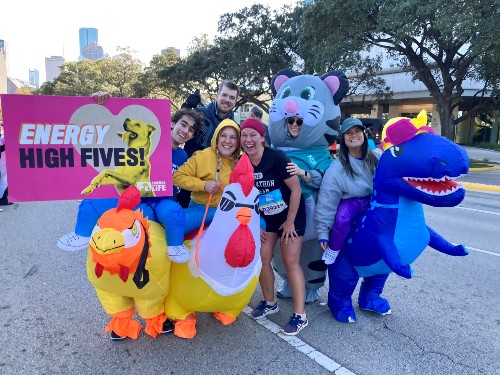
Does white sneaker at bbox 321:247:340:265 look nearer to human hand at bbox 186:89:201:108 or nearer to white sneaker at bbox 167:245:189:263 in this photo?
white sneaker at bbox 167:245:189:263

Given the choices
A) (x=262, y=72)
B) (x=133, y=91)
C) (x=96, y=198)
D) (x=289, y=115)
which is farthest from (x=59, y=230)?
(x=133, y=91)

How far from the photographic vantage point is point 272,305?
360 centimetres

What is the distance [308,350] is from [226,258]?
1.04 metres

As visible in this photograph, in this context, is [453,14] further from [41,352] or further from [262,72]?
[41,352]

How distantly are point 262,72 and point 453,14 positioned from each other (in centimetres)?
1224

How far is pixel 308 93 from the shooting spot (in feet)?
11.7

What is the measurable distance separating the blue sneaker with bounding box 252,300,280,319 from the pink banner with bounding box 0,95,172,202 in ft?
4.65

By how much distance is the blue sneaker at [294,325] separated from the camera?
10.7 ft

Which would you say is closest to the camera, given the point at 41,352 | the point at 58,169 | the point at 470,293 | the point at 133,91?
the point at 58,169

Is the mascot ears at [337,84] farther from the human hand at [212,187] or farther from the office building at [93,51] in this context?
the office building at [93,51]

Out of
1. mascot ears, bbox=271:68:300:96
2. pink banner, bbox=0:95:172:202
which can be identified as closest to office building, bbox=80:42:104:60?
mascot ears, bbox=271:68:300:96

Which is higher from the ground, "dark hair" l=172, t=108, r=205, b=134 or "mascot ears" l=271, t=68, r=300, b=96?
"mascot ears" l=271, t=68, r=300, b=96

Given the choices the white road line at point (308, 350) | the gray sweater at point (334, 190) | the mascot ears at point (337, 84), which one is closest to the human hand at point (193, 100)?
the mascot ears at point (337, 84)

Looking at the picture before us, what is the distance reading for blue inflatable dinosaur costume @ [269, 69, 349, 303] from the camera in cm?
349
